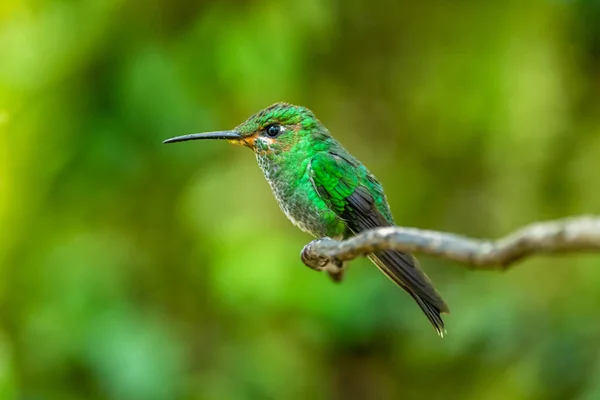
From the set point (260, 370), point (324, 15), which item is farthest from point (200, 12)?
point (260, 370)

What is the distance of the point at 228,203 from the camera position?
3619mm

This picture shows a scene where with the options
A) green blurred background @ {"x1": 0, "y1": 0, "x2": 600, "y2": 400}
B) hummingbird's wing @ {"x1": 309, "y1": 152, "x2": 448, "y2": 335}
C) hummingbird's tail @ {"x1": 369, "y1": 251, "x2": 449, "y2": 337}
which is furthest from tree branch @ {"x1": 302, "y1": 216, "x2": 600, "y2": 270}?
green blurred background @ {"x1": 0, "y1": 0, "x2": 600, "y2": 400}

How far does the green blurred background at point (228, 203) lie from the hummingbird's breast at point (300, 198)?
1484 millimetres

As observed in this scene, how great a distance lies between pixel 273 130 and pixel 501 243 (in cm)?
133

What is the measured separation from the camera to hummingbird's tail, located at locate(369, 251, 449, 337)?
1460 millimetres

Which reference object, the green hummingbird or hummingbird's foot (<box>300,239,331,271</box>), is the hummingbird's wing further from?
hummingbird's foot (<box>300,239,331,271</box>)

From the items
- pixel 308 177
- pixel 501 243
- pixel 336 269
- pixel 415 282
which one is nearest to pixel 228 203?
pixel 308 177

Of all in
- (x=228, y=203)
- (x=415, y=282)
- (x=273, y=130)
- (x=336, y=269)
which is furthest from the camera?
(x=228, y=203)

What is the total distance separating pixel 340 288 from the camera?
363 centimetres

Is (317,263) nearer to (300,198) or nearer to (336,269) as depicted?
(336,269)

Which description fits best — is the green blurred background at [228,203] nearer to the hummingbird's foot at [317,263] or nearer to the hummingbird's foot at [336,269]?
the hummingbird's foot at [336,269]

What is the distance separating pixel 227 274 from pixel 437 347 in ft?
3.35

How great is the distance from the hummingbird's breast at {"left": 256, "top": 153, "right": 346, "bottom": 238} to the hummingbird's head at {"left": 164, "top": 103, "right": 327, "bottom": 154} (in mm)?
45

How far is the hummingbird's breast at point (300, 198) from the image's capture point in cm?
197
